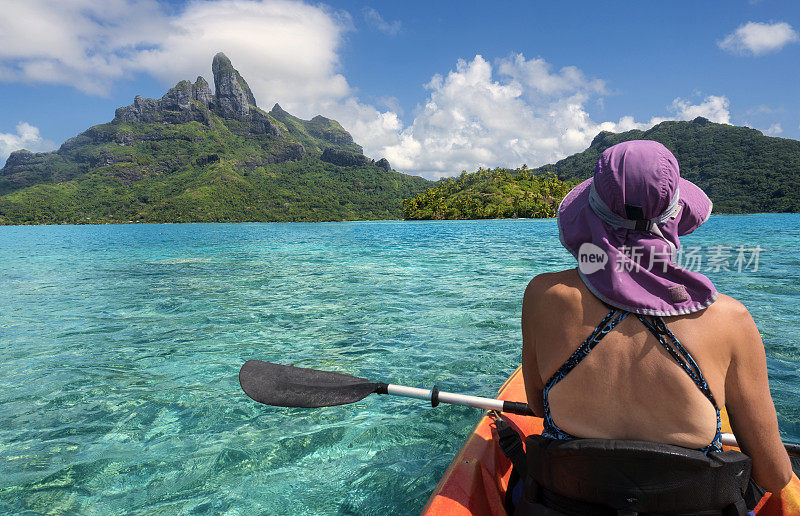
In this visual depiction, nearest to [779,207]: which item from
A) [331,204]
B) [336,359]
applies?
[331,204]

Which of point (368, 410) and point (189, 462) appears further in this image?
point (368, 410)

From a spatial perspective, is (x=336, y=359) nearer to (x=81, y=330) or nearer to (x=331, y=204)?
(x=81, y=330)

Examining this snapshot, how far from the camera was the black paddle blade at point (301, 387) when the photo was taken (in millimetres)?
3604

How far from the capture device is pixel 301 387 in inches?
149

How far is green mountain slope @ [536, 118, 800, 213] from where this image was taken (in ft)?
372

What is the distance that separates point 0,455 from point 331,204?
528 ft

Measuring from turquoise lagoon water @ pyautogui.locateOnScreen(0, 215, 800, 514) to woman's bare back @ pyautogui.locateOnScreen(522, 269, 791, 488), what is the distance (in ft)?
7.79

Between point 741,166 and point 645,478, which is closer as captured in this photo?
point 645,478

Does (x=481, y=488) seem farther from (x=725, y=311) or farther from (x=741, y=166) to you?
(x=741, y=166)

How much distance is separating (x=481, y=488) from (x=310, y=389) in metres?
1.78

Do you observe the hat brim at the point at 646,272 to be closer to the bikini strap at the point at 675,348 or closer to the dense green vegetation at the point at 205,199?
the bikini strap at the point at 675,348

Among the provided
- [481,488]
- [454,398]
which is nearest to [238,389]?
[454,398]

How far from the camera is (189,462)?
13.0 feet

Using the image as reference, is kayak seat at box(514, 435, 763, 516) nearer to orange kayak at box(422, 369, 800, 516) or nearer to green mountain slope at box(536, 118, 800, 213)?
orange kayak at box(422, 369, 800, 516)
